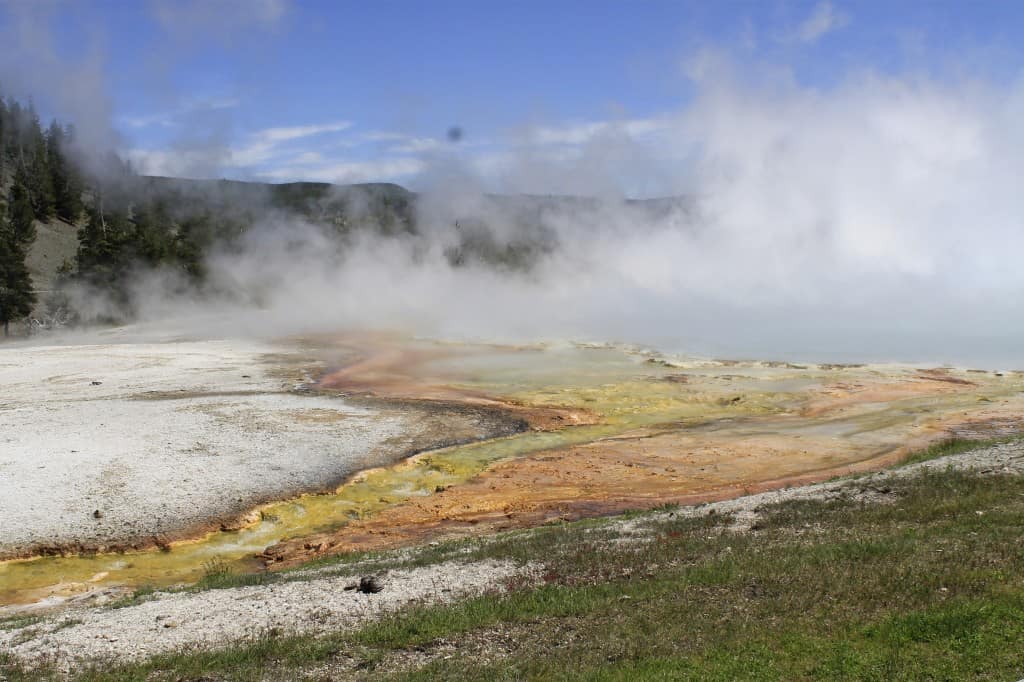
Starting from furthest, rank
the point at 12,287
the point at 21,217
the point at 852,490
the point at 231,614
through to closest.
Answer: the point at 21,217 → the point at 12,287 → the point at 852,490 → the point at 231,614

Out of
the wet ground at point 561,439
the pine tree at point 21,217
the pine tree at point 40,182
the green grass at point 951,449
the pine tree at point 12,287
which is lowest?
the wet ground at point 561,439

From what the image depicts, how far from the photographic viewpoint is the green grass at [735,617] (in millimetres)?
6633

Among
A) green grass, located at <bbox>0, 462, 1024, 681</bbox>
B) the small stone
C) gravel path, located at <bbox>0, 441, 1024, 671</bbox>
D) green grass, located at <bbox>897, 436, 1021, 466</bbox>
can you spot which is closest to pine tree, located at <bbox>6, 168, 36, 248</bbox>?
gravel path, located at <bbox>0, 441, 1024, 671</bbox>

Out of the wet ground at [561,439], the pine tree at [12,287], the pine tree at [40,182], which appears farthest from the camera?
the pine tree at [40,182]

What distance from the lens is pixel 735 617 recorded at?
7805 millimetres

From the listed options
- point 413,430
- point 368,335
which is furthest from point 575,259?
point 413,430

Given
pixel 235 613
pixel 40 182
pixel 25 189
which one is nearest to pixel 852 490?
pixel 235 613

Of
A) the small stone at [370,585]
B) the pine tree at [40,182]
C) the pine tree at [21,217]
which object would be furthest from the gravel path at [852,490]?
the pine tree at [40,182]

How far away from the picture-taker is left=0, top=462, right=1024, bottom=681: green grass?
6.63 meters

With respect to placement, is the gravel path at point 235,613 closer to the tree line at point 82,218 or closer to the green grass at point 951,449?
the green grass at point 951,449

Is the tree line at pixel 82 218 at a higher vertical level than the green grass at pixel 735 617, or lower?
higher

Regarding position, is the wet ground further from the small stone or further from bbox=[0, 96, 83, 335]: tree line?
bbox=[0, 96, 83, 335]: tree line

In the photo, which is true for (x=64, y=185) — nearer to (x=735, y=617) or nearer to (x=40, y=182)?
(x=40, y=182)

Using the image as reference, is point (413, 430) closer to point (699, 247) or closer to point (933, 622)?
point (933, 622)
